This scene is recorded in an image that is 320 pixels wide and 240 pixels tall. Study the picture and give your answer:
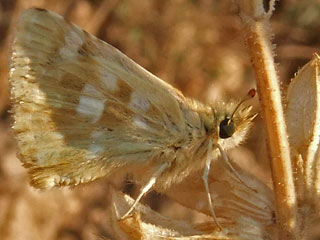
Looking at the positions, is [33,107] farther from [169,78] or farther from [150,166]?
[169,78]

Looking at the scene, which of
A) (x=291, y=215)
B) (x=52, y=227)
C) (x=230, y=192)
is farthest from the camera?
(x=52, y=227)

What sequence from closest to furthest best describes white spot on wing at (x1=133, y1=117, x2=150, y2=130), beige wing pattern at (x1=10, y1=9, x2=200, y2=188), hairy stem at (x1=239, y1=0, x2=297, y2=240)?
hairy stem at (x1=239, y1=0, x2=297, y2=240) < beige wing pattern at (x1=10, y1=9, x2=200, y2=188) < white spot on wing at (x1=133, y1=117, x2=150, y2=130)

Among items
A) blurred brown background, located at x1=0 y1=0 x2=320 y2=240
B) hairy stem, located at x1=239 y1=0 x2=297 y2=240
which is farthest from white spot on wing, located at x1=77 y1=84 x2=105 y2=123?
blurred brown background, located at x1=0 y1=0 x2=320 y2=240

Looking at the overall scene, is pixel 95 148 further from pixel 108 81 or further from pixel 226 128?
pixel 226 128

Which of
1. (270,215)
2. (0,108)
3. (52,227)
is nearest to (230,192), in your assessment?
(270,215)

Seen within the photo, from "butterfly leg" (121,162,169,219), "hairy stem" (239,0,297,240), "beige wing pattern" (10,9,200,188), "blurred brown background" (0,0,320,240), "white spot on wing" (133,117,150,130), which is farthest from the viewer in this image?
"blurred brown background" (0,0,320,240)

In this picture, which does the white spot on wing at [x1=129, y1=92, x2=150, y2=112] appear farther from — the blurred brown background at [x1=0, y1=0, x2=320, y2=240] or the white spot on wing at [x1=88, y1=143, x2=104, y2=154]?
the blurred brown background at [x1=0, y1=0, x2=320, y2=240]

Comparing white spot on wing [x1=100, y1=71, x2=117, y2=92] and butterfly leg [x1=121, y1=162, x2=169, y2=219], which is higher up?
white spot on wing [x1=100, y1=71, x2=117, y2=92]
